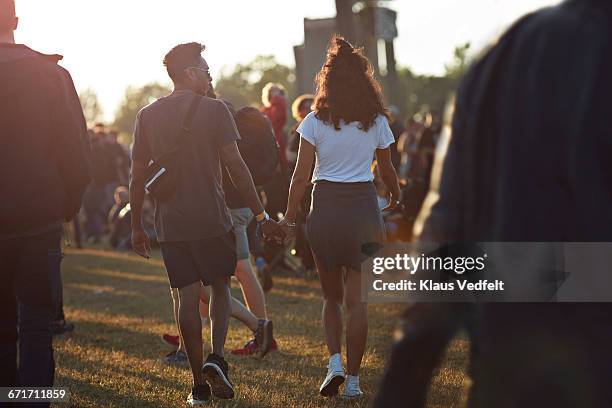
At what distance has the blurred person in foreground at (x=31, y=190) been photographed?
4.67 m

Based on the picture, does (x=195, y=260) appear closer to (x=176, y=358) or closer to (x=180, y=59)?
(x=180, y=59)

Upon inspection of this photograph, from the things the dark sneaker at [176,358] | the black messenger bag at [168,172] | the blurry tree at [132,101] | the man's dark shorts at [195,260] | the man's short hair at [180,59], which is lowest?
the blurry tree at [132,101]

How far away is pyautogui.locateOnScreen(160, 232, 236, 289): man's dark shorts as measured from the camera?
5977 mm

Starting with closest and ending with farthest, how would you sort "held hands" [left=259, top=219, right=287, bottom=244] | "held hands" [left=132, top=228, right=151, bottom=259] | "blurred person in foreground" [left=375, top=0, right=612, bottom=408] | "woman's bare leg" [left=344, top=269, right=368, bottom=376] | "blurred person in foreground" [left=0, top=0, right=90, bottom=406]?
"blurred person in foreground" [left=375, top=0, right=612, bottom=408] < "blurred person in foreground" [left=0, top=0, right=90, bottom=406] < "woman's bare leg" [left=344, top=269, right=368, bottom=376] < "held hands" [left=132, top=228, right=151, bottom=259] < "held hands" [left=259, top=219, right=287, bottom=244]

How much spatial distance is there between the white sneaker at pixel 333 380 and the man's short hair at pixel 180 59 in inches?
74.9

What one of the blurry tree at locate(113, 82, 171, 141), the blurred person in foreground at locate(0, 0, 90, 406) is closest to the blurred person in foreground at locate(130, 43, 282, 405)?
the blurred person in foreground at locate(0, 0, 90, 406)

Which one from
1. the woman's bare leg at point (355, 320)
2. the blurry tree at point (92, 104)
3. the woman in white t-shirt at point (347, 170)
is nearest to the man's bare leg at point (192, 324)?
the woman in white t-shirt at point (347, 170)

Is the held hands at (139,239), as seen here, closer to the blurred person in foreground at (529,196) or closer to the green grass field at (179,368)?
the green grass field at (179,368)

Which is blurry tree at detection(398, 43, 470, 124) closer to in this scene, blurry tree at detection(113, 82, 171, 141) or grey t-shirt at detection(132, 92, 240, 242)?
blurry tree at detection(113, 82, 171, 141)

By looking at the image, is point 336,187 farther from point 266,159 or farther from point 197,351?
point 266,159

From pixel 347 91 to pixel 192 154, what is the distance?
0.95m

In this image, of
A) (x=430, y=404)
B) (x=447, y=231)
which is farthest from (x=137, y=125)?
(x=447, y=231)

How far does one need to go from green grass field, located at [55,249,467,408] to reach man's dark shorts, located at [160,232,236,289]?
2.42 ft

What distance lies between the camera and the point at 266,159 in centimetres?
778
